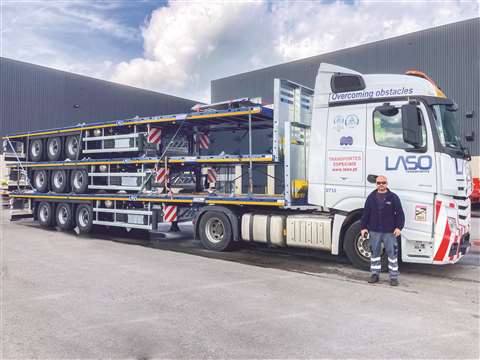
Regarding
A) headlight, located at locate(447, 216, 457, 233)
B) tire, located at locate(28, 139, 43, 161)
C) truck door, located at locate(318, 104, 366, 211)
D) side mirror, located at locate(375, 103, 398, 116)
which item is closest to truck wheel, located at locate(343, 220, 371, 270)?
truck door, located at locate(318, 104, 366, 211)

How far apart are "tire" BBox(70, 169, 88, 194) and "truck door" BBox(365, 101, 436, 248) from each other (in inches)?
322

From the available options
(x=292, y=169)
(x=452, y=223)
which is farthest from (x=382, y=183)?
(x=292, y=169)

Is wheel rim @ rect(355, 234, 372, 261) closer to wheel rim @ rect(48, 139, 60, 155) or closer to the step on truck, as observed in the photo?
the step on truck

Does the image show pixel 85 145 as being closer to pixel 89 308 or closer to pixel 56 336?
pixel 89 308

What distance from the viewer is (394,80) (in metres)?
7.04

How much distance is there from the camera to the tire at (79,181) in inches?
470

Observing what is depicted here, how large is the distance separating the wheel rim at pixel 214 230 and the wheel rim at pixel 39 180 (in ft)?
22.5

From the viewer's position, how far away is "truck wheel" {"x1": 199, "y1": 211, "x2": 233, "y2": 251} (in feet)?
29.1

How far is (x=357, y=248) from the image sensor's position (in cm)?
721

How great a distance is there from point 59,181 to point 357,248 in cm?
948

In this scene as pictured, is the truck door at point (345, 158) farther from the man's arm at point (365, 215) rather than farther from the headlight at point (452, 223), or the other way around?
the headlight at point (452, 223)

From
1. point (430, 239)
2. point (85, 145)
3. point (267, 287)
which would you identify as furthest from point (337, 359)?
point (85, 145)

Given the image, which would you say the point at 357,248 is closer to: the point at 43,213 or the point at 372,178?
the point at 372,178

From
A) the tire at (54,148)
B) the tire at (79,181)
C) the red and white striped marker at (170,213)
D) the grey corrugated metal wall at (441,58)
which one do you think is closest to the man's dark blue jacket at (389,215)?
the red and white striped marker at (170,213)
